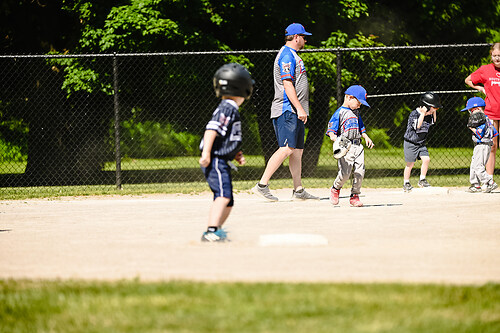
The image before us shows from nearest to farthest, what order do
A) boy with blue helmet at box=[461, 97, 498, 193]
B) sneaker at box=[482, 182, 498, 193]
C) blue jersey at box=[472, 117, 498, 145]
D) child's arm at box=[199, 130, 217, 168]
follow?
1. child's arm at box=[199, 130, 217, 168]
2. sneaker at box=[482, 182, 498, 193]
3. boy with blue helmet at box=[461, 97, 498, 193]
4. blue jersey at box=[472, 117, 498, 145]

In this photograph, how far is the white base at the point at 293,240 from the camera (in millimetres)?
6375

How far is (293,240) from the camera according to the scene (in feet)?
21.0

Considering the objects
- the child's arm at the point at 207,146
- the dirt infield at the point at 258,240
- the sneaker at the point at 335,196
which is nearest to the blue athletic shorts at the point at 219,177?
the child's arm at the point at 207,146

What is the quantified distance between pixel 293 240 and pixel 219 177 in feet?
A: 2.78

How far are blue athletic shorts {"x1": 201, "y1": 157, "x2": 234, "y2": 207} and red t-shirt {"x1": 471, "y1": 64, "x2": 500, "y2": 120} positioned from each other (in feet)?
20.1

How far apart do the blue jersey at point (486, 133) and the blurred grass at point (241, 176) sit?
1392 mm

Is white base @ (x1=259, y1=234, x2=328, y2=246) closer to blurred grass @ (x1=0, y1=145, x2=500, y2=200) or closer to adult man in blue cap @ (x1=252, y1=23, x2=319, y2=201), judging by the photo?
adult man in blue cap @ (x1=252, y1=23, x2=319, y2=201)

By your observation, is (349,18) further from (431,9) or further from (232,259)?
(232,259)

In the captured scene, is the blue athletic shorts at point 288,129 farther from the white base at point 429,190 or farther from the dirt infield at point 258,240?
the white base at point 429,190

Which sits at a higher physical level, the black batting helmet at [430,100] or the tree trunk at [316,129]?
the black batting helmet at [430,100]

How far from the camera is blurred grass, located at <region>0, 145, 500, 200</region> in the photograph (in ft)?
40.2

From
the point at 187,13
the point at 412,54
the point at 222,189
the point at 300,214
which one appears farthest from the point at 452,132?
the point at 222,189

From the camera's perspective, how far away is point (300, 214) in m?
8.53

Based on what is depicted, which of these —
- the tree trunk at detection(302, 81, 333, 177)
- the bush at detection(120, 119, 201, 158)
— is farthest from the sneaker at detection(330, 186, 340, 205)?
the bush at detection(120, 119, 201, 158)
